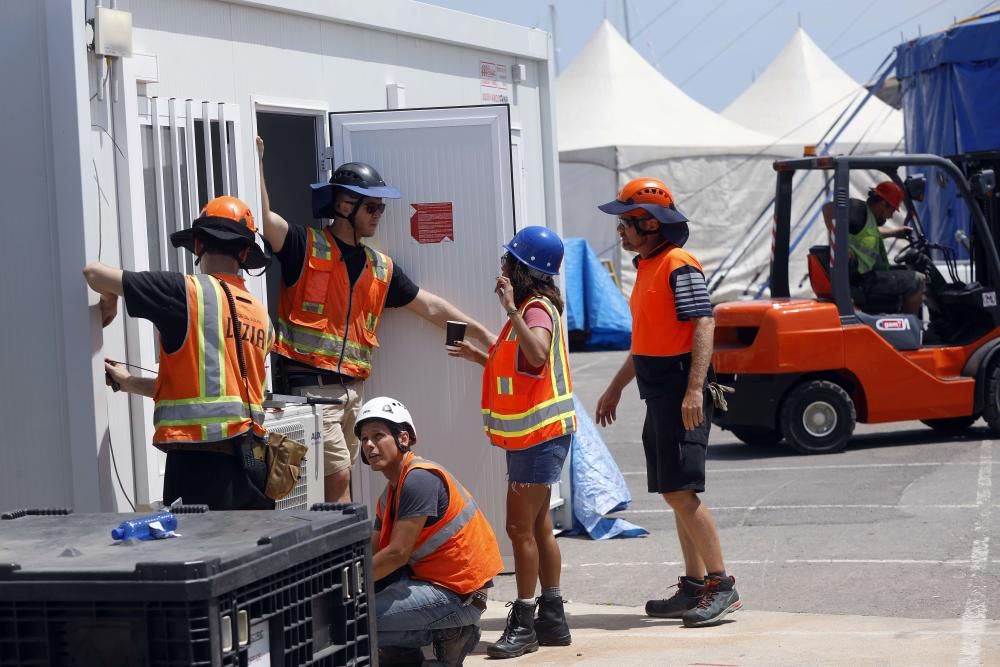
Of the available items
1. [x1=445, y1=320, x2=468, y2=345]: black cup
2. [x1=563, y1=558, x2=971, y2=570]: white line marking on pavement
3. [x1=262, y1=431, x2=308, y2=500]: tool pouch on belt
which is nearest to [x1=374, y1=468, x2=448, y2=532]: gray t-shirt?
[x1=262, y1=431, x2=308, y2=500]: tool pouch on belt

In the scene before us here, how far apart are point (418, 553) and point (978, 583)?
9.85 ft

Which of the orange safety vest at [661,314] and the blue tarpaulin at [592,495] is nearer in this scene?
the orange safety vest at [661,314]

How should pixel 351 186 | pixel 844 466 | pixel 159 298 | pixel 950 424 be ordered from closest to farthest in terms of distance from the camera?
pixel 159 298 < pixel 351 186 < pixel 844 466 < pixel 950 424

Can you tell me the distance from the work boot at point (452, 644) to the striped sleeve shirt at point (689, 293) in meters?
1.69

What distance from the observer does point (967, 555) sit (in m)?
7.63

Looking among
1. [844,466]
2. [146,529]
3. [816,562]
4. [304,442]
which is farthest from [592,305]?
[146,529]

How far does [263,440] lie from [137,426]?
88 centimetres

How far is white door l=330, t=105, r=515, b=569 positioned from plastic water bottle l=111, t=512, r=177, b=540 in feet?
13.2

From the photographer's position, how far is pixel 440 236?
7.33 metres

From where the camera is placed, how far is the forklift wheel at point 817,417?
11617 mm

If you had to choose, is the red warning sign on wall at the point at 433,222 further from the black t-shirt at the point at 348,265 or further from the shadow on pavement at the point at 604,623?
the shadow on pavement at the point at 604,623

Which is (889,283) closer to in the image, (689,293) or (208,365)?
(689,293)

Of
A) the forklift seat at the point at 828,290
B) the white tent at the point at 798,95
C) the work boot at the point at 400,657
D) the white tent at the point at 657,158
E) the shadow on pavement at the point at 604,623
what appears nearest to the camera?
the work boot at the point at 400,657

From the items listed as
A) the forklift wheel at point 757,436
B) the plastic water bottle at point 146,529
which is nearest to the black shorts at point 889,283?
the forklift wheel at point 757,436
